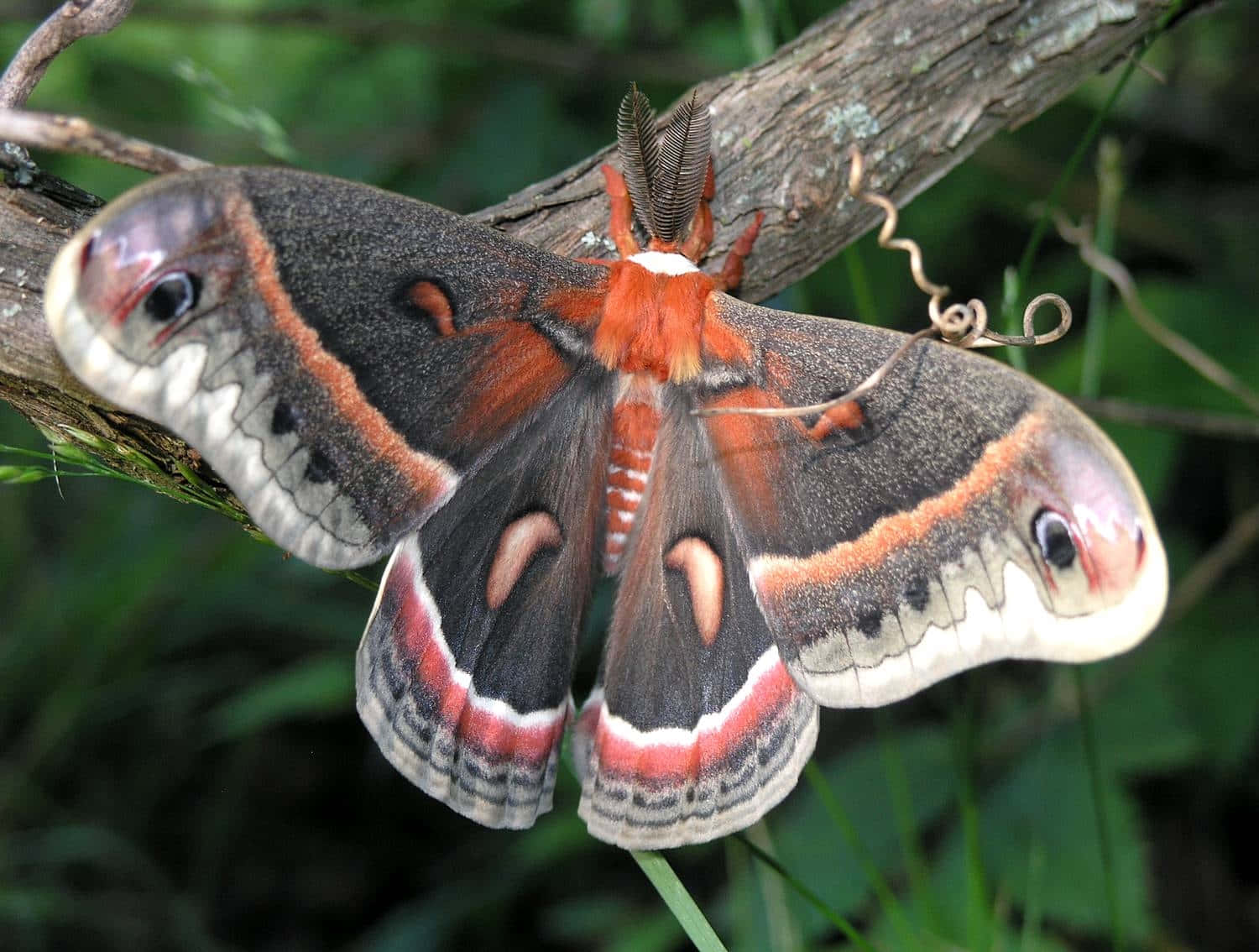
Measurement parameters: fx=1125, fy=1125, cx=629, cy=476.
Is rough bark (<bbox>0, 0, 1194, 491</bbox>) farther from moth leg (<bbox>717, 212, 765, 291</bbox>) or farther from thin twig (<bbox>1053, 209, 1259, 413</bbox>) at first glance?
thin twig (<bbox>1053, 209, 1259, 413</bbox>)

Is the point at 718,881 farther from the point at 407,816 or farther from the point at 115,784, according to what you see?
the point at 115,784

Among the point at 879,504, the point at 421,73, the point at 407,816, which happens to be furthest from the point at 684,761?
the point at 421,73

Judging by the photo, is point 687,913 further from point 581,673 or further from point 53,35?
point 581,673

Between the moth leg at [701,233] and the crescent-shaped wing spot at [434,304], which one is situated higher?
the crescent-shaped wing spot at [434,304]

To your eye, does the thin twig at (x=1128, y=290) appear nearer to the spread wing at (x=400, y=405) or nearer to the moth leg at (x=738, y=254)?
the moth leg at (x=738, y=254)

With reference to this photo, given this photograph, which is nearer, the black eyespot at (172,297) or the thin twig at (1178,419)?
the black eyespot at (172,297)

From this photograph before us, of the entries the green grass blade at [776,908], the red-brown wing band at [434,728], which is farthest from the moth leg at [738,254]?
the green grass blade at [776,908]

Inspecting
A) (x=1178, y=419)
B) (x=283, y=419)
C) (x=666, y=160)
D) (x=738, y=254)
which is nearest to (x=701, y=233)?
(x=738, y=254)

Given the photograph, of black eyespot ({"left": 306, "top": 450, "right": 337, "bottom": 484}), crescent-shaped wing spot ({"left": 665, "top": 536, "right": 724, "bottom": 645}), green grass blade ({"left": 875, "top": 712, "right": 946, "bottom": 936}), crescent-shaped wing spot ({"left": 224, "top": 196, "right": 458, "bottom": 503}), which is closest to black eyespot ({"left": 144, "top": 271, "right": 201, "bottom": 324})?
crescent-shaped wing spot ({"left": 224, "top": 196, "right": 458, "bottom": 503})
